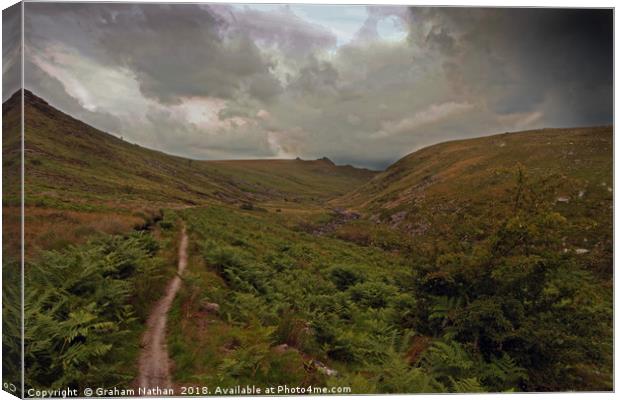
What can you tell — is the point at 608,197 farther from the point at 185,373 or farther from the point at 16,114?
the point at 16,114

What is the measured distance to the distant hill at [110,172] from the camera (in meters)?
7.68

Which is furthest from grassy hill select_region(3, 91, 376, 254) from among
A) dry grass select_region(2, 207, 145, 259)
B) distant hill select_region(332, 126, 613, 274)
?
distant hill select_region(332, 126, 613, 274)

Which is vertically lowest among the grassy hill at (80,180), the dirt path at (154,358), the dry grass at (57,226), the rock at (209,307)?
the dirt path at (154,358)

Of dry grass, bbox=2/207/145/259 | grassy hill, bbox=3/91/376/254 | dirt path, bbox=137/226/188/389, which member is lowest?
dirt path, bbox=137/226/188/389

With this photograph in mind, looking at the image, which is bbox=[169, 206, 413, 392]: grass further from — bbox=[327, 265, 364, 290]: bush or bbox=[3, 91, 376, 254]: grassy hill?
bbox=[3, 91, 376, 254]: grassy hill

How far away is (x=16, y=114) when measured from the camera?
6.81m

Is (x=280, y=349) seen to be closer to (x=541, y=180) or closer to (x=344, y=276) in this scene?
(x=344, y=276)

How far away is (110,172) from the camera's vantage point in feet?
45.8

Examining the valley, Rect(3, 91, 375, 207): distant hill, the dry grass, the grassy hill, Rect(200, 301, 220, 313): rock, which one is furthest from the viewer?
Rect(3, 91, 375, 207): distant hill

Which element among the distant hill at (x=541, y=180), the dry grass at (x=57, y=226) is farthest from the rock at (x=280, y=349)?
the dry grass at (x=57, y=226)

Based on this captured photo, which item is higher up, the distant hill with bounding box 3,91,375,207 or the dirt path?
the distant hill with bounding box 3,91,375,207

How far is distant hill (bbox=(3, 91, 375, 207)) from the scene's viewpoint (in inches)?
303

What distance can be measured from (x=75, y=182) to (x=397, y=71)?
10922 mm

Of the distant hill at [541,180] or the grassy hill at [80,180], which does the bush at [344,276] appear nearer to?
the distant hill at [541,180]
